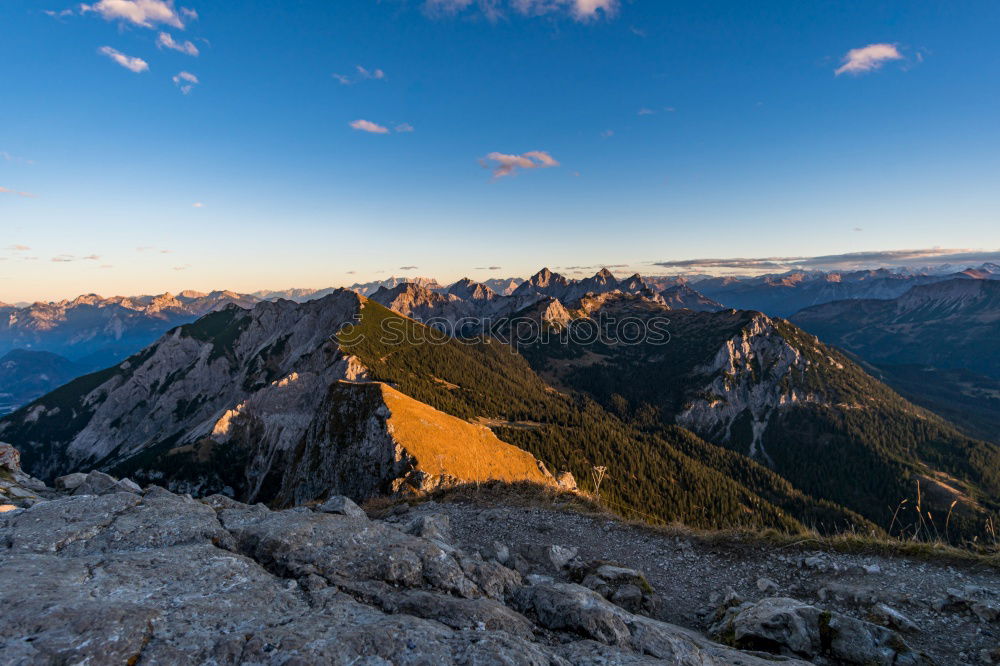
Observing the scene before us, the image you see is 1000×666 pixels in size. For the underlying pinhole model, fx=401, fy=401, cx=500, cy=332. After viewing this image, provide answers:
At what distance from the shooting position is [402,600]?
36.0 feet

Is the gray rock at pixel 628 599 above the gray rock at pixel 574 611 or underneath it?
underneath

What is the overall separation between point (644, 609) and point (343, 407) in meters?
68.7

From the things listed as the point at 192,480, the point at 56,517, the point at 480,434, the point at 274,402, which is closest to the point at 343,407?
the point at 480,434

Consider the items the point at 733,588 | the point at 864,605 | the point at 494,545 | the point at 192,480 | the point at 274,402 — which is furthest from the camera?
the point at 274,402

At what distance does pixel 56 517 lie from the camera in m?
14.0

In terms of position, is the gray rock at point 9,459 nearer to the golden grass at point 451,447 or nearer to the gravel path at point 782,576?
the gravel path at point 782,576

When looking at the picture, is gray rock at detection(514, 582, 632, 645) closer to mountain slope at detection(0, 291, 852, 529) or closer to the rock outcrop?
the rock outcrop

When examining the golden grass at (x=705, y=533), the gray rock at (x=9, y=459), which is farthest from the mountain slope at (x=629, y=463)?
the gray rock at (x=9, y=459)

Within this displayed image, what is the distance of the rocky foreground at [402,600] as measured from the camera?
8.04 meters

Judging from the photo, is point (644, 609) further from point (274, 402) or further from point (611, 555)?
point (274, 402)

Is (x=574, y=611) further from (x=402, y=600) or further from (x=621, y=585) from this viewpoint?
(x=621, y=585)

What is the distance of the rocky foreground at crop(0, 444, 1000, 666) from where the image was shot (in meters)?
8.04

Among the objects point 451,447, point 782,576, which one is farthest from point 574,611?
Result: point 451,447

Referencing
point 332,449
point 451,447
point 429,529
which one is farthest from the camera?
point 332,449
